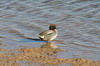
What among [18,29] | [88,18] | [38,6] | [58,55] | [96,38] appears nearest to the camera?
[58,55]

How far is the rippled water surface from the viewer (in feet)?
30.2

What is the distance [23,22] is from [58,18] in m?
1.41

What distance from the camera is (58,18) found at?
1203 cm

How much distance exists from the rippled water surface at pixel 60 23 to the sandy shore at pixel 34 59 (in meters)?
0.45

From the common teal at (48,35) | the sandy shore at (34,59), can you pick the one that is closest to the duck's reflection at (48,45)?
the common teal at (48,35)

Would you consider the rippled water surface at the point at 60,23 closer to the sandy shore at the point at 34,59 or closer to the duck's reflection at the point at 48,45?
the duck's reflection at the point at 48,45

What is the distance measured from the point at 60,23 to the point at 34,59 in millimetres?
4235

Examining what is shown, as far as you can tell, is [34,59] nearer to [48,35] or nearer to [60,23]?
[48,35]

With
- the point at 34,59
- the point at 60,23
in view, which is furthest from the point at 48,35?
the point at 34,59

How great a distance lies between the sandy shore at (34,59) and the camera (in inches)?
287

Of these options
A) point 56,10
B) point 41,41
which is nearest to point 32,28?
point 41,41

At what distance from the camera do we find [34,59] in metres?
7.57

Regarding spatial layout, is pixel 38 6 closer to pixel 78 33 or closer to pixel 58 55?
pixel 78 33

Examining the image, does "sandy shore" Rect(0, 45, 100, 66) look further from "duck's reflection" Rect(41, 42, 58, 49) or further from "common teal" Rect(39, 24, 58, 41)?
"common teal" Rect(39, 24, 58, 41)
